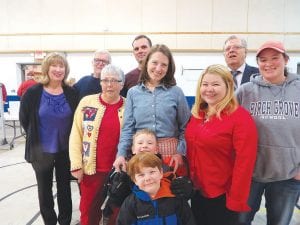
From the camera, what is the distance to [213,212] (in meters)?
1.63

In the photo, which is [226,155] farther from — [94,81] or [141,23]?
[141,23]

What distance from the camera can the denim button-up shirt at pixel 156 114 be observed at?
5.65 ft

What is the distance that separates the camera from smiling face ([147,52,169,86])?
1.71 metres

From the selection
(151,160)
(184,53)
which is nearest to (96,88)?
(151,160)

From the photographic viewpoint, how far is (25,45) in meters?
8.77

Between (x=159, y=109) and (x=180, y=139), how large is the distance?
0.27 metres

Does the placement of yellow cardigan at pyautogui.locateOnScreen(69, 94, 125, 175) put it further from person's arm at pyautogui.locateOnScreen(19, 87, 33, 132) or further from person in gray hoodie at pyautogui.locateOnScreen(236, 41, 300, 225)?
person in gray hoodie at pyautogui.locateOnScreen(236, 41, 300, 225)

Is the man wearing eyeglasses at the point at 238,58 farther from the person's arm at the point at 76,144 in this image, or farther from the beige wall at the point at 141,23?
the beige wall at the point at 141,23

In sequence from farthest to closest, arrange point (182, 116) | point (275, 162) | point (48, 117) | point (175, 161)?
point (48, 117)
point (182, 116)
point (175, 161)
point (275, 162)

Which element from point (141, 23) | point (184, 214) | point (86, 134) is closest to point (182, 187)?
point (184, 214)

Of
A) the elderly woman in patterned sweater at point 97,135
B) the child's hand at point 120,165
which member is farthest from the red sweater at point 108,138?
the child's hand at point 120,165

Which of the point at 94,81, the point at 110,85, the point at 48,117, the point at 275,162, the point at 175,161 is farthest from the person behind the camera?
the point at 94,81

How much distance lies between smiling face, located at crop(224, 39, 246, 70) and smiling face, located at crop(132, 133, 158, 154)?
1186 mm

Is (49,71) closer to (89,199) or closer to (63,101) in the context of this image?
(63,101)
